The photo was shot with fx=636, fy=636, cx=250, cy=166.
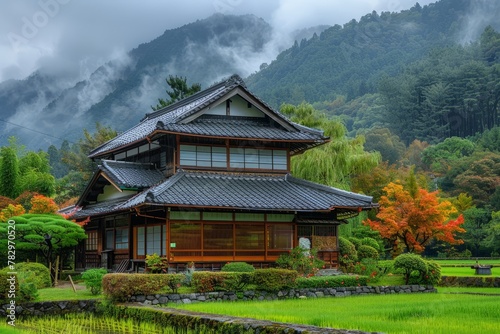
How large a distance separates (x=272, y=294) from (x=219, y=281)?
2152 millimetres

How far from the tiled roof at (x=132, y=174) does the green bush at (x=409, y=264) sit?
11.9 metres


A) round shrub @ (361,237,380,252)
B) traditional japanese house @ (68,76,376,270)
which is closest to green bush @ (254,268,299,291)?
traditional japanese house @ (68,76,376,270)

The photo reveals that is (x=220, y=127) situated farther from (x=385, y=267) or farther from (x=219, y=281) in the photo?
(x=385, y=267)

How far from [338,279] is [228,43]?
9432 cm

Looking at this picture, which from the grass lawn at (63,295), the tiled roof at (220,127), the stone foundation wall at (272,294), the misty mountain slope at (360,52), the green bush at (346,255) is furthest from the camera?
the misty mountain slope at (360,52)

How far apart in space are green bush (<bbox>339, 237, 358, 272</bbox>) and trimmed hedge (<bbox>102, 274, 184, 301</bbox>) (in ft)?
37.8

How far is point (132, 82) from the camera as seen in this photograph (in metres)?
142

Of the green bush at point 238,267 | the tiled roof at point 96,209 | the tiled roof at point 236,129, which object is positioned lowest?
the green bush at point 238,267

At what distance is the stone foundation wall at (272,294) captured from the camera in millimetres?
22453

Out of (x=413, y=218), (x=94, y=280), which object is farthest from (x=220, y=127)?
(x=413, y=218)

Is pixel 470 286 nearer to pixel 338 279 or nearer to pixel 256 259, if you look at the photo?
pixel 338 279

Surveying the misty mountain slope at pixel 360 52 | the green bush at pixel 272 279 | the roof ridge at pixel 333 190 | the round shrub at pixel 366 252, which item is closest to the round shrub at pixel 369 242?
the round shrub at pixel 366 252

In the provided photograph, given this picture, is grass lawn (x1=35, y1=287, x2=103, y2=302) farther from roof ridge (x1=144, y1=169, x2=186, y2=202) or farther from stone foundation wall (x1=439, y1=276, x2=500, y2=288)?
stone foundation wall (x1=439, y1=276, x2=500, y2=288)

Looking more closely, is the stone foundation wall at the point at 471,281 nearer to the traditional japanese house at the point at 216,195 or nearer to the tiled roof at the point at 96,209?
the traditional japanese house at the point at 216,195
